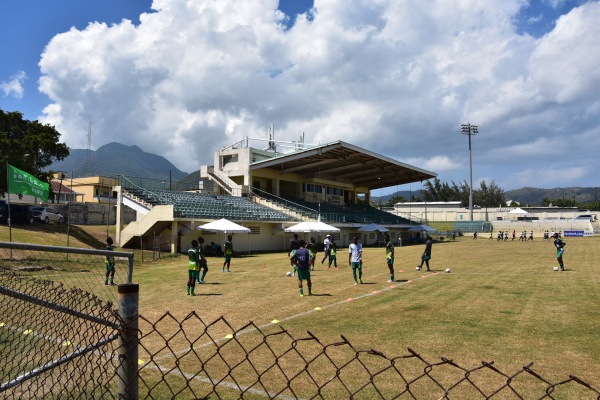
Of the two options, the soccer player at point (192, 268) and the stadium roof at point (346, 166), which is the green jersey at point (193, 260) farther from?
the stadium roof at point (346, 166)

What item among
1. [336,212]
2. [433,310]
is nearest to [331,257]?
[433,310]

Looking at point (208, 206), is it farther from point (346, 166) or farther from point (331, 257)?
point (346, 166)

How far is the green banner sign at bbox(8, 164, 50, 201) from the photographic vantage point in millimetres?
22750

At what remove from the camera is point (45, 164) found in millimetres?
37812

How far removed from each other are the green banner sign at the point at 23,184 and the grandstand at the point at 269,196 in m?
7.21

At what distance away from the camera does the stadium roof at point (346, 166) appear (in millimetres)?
45469

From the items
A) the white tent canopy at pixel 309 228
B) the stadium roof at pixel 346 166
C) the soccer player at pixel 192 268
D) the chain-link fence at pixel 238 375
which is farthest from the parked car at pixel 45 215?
the chain-link fence at pixel 238 375

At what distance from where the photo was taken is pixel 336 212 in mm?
52875

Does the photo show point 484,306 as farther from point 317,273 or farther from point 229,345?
point 317,273

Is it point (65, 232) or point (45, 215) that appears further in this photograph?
point (45, 215)

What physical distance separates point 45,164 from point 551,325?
126 ft

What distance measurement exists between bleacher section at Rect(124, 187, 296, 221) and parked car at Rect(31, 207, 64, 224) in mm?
6952

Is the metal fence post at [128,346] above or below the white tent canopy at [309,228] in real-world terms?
below

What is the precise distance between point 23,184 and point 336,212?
34.5 m
